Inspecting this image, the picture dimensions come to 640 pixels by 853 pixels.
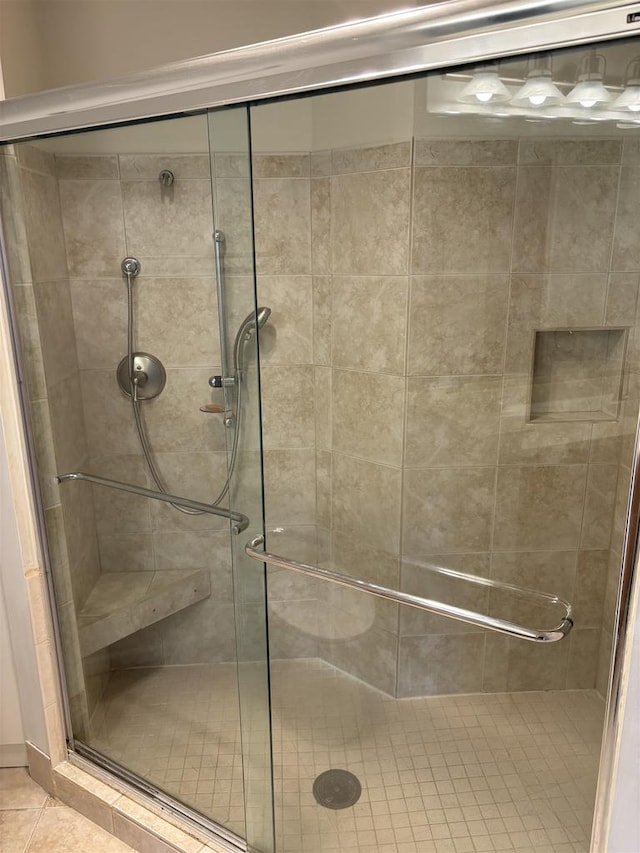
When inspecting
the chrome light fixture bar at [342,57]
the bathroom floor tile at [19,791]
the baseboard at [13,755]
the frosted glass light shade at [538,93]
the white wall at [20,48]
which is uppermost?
A: the white wall at [20,48]

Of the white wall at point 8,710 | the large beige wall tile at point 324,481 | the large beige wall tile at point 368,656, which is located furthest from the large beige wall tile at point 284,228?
the white wall at point 8,710

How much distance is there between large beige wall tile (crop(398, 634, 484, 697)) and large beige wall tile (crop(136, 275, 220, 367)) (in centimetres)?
91

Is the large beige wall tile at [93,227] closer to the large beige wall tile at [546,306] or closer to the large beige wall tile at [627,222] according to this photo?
the large beige wall tile at [546,306]

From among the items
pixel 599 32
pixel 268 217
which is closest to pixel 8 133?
pixel 268 217

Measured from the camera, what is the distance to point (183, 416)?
173 centimetres

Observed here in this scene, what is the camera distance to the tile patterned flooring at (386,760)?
1343mm

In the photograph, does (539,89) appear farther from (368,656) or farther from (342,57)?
(368,656)

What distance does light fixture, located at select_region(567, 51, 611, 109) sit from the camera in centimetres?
90

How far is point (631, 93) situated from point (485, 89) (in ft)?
0.79

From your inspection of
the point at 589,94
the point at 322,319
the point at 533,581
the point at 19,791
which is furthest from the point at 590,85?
the point at 19,791

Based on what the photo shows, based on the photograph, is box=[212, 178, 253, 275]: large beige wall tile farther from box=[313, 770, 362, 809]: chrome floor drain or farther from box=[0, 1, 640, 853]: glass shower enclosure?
box=[313, 770, 362, 809]: chrome floor drain

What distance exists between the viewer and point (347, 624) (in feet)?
5.39

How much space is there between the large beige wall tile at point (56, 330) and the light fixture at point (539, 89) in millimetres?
1196

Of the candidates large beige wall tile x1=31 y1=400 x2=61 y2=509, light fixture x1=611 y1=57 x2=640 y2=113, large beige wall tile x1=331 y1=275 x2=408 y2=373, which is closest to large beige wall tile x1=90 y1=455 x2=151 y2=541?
large beige wall tile x1=31 y1=400 x2=61 y2=509
